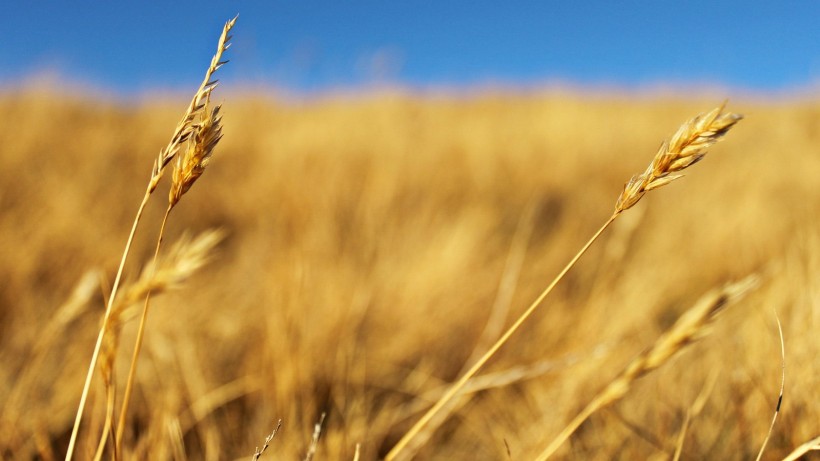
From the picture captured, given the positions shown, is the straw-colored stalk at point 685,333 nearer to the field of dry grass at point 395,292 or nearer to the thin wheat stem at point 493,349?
the thin wheat stem at point 493,349

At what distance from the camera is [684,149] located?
1.26ft

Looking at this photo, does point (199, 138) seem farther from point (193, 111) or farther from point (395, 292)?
point (395, 292)

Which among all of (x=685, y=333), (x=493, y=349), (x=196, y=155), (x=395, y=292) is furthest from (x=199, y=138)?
(x=395, y=292)

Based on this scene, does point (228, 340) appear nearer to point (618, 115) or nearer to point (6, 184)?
point (6, 184)

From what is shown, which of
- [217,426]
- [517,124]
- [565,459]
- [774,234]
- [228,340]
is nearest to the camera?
[565,459]

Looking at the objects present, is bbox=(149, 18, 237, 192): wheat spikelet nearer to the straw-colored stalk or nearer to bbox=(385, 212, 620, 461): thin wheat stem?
bbox=(385, 212, 620, 461): thin wheat stem

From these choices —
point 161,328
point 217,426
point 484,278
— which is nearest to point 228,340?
point 161,328

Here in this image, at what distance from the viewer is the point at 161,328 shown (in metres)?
1.28

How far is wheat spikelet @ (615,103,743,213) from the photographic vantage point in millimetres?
379

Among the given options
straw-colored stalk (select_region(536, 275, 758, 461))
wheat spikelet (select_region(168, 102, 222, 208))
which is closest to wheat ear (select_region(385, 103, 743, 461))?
straw-colored stalk (select_region(536, 275, 758, 461))

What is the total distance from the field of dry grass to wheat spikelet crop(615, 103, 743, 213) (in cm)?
35

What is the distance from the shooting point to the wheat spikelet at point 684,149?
1.24ft

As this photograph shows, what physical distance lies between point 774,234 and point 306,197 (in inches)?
73.9

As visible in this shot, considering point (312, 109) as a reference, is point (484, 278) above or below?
below
